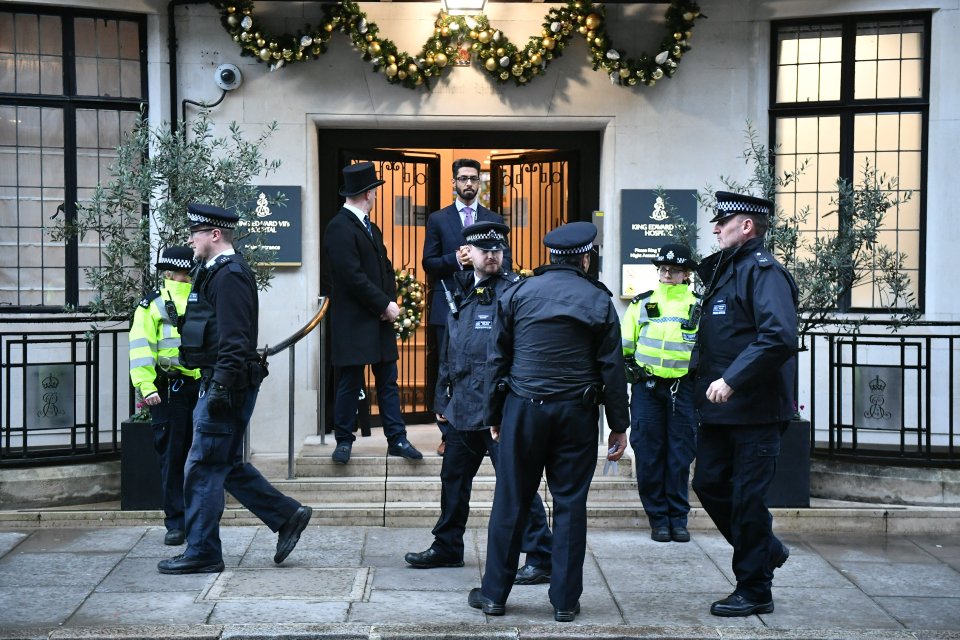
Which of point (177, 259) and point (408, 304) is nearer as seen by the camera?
point (177, 259)

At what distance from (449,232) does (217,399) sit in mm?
2984

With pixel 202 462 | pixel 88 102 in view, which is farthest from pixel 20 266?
pixel 202 462

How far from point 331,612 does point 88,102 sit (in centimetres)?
565

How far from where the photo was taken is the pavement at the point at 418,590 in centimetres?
624

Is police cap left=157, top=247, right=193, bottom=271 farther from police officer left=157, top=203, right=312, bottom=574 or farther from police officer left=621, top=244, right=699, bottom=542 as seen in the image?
police officer left=621, top=244, right=699, bottom=542

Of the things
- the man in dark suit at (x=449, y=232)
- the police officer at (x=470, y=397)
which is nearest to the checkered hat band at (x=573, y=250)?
the police officer at (x=470, y=397)

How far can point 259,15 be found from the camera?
33.5 ft

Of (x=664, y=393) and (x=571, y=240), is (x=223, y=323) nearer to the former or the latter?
(x=571, y=240)

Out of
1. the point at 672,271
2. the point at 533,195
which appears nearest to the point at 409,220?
the point at 533,195

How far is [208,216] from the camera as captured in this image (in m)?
7.18

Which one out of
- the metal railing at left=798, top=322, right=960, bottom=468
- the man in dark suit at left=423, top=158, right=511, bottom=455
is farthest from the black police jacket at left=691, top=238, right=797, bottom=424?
the man in dark suit at left=423, top=158, right=511, bottom=455

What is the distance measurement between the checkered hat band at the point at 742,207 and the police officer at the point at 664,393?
61.2 inches

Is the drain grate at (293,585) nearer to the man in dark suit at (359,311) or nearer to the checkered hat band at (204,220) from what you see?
the man in dark suit at (359,311)

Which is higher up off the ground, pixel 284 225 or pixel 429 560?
pixel 284 225
